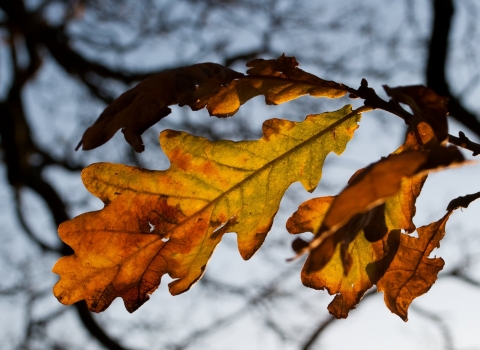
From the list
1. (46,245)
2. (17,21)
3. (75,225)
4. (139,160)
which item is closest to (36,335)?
(46,245)

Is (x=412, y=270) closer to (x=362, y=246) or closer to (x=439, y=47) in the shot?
(x=362, y=246)

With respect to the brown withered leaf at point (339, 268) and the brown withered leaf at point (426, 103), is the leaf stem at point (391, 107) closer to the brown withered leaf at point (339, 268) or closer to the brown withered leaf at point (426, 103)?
the brown withered leaf at point (426, 103)

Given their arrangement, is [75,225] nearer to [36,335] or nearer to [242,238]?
[242,238]

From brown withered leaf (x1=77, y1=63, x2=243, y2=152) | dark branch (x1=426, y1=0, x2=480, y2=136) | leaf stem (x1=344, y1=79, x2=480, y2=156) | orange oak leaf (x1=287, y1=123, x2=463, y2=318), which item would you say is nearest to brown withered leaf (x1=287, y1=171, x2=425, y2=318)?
orange oak leaf (x1=287, y1=123, x2=463, y2=318)

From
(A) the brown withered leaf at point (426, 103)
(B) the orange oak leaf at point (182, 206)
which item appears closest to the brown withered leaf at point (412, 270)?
(B) the orange oak leaf at point (182, 206)

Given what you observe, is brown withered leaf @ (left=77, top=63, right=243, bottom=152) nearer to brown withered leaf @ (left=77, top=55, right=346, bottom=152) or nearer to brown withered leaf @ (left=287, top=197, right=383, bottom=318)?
brown withered leaf @ (left=77, top=55, right=346, bottom=152)

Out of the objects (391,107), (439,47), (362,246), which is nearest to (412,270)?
(362,246)
